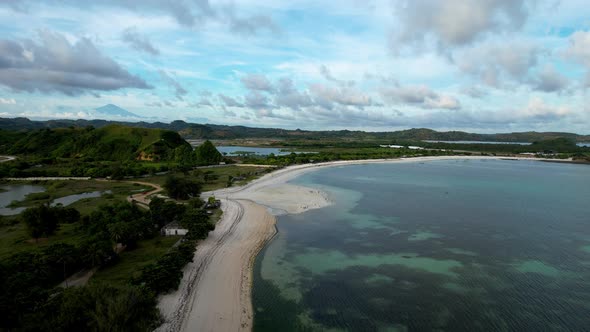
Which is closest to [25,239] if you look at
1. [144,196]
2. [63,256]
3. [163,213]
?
[163,213]

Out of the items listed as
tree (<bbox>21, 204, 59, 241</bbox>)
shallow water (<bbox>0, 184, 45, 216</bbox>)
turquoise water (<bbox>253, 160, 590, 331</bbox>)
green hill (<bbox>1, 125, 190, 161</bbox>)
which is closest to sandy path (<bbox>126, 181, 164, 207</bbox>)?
tree (<bbox>21, 204, 59, 241</bbox>)

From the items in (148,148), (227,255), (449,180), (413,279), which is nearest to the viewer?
(413,279)

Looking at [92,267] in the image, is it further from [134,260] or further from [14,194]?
[14,194]

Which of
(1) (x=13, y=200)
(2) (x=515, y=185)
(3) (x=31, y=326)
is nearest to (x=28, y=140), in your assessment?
(1) (x=13, y=200)

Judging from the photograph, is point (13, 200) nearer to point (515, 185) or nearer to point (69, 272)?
point (69, 272)

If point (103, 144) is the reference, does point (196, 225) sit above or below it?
below

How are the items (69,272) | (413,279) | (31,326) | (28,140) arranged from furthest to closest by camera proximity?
(28,140) → (413,279) → (69,272) → (31,326)
